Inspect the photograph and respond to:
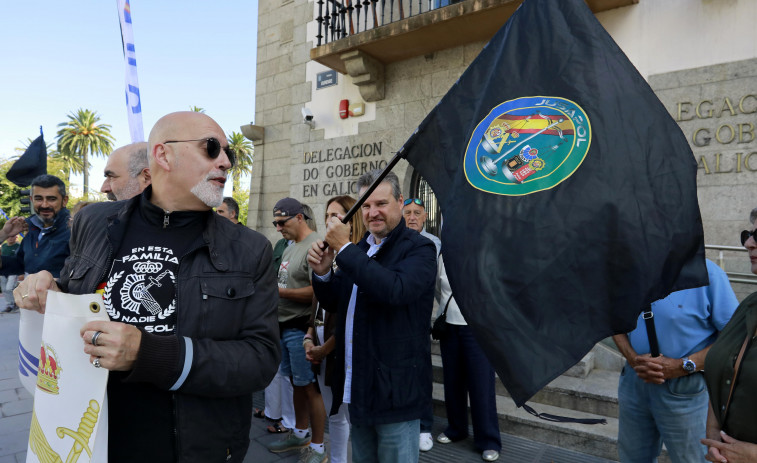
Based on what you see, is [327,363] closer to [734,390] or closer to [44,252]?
[734,390]

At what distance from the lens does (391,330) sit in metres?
2.44

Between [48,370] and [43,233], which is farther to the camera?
[43,233]

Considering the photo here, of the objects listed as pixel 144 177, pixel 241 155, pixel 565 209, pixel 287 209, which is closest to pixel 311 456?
pixel 287 209

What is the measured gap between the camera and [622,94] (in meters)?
1.61

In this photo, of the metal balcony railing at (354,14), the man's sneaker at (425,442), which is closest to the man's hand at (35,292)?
the man's sneaker at (425,442)

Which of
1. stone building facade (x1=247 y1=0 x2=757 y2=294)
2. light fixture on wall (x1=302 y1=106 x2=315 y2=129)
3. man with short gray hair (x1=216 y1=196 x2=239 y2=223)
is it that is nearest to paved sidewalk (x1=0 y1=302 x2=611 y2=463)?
man with short gray hair (x1=216 y1=196 x2=239 y2=223)

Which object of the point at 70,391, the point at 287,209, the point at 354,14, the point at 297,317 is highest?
the point at 354,14

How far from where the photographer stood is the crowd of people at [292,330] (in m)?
1.49

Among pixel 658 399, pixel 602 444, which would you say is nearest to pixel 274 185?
pixel 602 444

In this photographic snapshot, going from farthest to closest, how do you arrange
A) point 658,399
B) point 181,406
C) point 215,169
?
point 658,399 < point 215,169 < point 181,406

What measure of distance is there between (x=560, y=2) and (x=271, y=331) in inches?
67.1

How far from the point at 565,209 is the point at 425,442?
10.1 feet

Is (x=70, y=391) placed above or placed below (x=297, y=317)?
above

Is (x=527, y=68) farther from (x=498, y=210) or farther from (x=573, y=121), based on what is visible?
(x=498, y=210)
